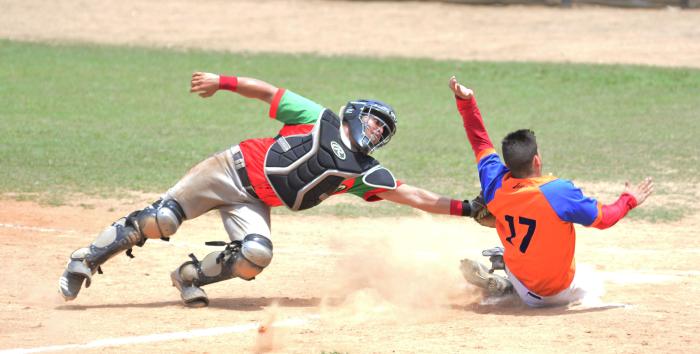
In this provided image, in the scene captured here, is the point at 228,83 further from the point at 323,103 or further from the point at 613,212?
the point at 323,103

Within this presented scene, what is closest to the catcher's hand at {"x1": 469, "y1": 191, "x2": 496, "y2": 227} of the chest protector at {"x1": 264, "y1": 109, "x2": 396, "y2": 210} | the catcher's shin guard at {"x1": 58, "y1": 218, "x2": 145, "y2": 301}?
the chest protector at {"x1": 264, "y1": 109, "x2": 396, "y2": 210}

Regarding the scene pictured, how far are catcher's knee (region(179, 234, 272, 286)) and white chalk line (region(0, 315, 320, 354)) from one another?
436 mm

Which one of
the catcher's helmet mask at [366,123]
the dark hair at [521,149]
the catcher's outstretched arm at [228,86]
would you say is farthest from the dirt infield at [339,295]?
the catcher's outstretched arm at [228,86]

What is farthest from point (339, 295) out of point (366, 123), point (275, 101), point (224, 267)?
point (275, 101)

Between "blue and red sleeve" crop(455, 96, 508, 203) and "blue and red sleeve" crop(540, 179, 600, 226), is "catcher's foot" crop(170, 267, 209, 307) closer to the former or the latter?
"blue and red sleeve" crop(455, 96, 508, 203)

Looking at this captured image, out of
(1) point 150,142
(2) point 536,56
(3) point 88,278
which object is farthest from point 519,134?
(2) point 536,56

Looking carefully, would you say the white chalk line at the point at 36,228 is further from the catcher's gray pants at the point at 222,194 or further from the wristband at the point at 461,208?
the wristband at the point at 461,208

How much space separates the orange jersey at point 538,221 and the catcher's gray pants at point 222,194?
1719mm

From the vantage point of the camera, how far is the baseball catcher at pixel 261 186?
25.9 feet

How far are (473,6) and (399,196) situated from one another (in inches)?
904

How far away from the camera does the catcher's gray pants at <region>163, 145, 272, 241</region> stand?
8117 millimetres

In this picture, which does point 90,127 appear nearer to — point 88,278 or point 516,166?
point 88,278

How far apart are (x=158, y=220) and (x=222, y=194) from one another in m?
0.52

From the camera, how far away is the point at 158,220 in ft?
26.0
